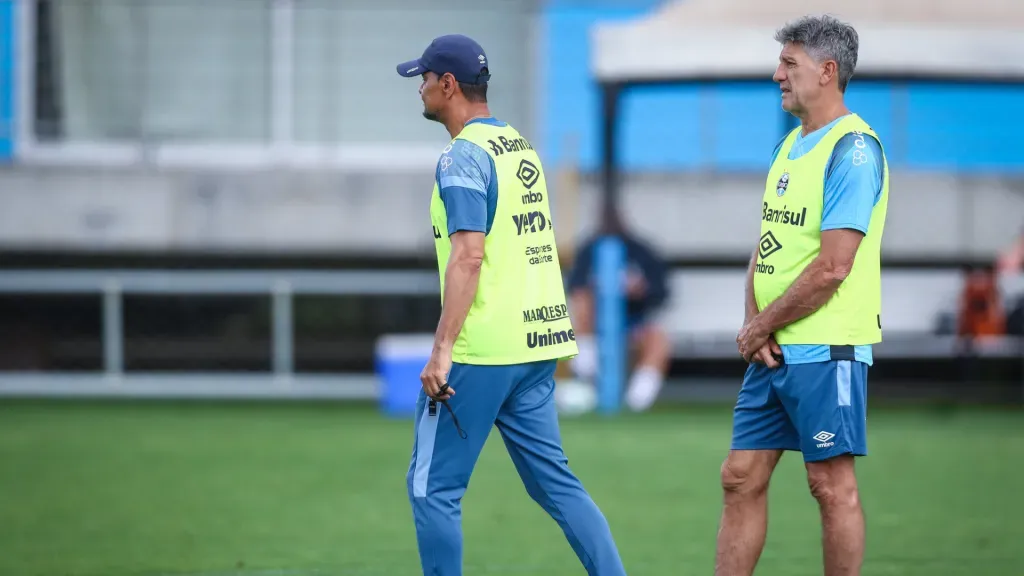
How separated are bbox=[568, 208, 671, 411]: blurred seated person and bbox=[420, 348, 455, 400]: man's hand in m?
8.54

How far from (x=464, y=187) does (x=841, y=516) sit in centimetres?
166

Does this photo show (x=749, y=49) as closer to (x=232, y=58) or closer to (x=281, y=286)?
(x=281, y=286)

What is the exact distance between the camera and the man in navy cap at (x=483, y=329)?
4504mm

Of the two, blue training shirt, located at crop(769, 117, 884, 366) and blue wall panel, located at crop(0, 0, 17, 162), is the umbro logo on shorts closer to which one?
blue training shirt, located at crop(769, 117, 884, 366)

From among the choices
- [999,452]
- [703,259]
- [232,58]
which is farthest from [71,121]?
[999,452]

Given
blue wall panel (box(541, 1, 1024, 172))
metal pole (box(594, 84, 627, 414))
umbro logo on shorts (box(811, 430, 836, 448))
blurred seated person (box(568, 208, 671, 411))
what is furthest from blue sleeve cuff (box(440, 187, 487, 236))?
blue wall panel (box(541, 1, 1024, 172))

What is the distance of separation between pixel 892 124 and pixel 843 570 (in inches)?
419

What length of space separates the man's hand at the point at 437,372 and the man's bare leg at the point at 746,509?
1.04 m

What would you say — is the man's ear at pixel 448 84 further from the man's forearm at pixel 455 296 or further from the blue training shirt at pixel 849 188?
the blue training shirt at pixel 849 188

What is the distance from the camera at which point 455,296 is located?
4492mm

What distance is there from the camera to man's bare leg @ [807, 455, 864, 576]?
4527 millimetres

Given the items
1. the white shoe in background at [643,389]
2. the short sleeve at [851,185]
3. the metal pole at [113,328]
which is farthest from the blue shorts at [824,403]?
the metal pole at [113,328]

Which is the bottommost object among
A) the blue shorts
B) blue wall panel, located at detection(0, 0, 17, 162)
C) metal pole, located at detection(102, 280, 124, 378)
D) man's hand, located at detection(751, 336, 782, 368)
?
metal pole, located at detection(102, 280, 124, 378)

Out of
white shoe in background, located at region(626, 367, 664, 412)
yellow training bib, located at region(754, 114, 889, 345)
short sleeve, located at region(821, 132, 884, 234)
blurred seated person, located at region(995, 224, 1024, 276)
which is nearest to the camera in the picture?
short sleeve, located at region(821, 132, 884, 234)
